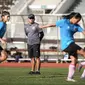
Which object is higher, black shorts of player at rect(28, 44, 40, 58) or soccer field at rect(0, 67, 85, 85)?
black shorts of player at rect(28, 44, 40, 58)

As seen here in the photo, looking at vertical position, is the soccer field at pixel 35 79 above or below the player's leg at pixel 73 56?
below

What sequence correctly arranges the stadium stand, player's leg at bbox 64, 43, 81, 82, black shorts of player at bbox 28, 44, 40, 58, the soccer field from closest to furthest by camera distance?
the soccer field
player's leg at bbox 64, 43, 81, 82
black shorts of player at bbox 28, 44, 40, 58
the stadium stand

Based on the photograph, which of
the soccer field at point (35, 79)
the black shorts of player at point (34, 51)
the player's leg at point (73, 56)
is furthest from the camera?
the black shorts of player at point (34, 51)

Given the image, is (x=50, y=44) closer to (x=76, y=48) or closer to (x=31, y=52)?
(x=31, y=52)

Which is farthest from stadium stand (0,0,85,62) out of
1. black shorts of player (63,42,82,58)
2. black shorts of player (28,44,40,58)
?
black shorts of player (63,42,82,58)

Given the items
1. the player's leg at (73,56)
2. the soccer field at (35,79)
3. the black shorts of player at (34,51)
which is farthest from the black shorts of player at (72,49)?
the black shorts of player at (34,51)

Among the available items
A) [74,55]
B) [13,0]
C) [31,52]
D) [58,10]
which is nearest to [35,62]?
[31,52]

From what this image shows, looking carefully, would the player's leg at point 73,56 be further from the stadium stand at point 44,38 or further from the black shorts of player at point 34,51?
the stadium stand at point 44,38

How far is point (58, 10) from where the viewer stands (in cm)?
4316

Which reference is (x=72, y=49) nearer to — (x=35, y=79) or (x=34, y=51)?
(x=35, y=79)

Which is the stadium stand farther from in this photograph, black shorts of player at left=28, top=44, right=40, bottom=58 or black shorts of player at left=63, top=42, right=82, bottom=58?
black shorts of player at left=63, top=42, right=82, bottom=58

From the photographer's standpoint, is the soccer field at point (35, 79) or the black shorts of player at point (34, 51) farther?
the black shorts of player at point (34, 51)

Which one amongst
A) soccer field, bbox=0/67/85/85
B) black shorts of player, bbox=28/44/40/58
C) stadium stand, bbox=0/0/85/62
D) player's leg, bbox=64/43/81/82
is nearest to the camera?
soccer field, bbox=0/67/85/85

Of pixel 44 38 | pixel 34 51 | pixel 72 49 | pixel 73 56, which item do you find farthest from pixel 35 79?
pixel 44 38
